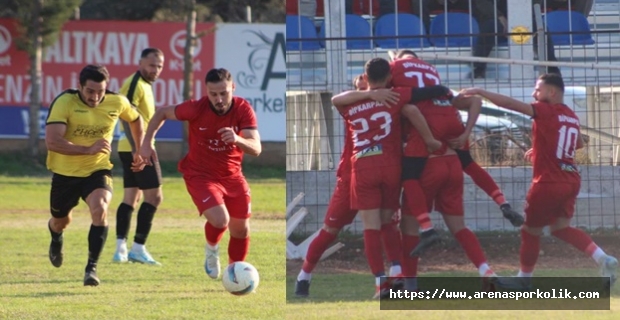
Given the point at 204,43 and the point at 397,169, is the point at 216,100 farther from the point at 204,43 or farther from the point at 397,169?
the point at 204,43

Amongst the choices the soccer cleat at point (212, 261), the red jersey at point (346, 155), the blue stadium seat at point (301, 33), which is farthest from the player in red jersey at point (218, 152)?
the blue stadium seat at point (301, 33)

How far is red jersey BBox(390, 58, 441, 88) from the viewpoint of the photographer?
6.87 metres

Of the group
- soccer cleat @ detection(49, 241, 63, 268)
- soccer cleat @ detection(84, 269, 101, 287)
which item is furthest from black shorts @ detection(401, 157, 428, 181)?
soccer cleat @ detection(49, 241, 63, 268)

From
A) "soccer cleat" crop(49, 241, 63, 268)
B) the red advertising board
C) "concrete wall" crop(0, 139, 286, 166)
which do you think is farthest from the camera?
"concrete wall" crop(0, 139, 286, 166)

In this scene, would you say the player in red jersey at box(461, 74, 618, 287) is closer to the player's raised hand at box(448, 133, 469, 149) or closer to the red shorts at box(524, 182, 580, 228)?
the red shorts at box(524, 182, 580, 228)

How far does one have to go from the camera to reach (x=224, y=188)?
8.78 m

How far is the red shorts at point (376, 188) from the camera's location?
278 inches

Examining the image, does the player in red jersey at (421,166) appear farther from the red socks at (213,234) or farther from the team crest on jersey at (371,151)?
the red socks at (213,234)

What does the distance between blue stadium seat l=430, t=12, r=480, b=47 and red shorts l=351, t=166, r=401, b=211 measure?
0.83 metres

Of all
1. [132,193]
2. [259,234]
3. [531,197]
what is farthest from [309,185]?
[259,234]

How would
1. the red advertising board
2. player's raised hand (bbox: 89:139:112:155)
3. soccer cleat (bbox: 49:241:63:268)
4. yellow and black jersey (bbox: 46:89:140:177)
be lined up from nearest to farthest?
1. player's raised hand (bbox: 89:139:112:155)
2. yellow and black jersey (bbox: 46:89:140:177)
3. soccer cleat (bbox: 49:241:63:268)
4. the red advertising board

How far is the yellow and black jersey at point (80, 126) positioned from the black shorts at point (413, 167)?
322 cm

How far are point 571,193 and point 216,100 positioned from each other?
9.07 feet

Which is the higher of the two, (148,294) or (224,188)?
(224,188)
